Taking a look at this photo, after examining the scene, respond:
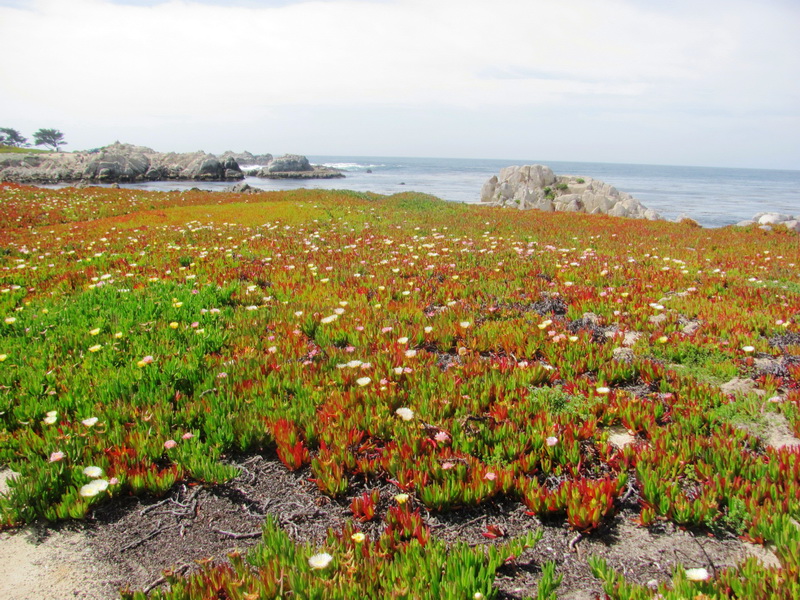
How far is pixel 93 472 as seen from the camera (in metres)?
3.08

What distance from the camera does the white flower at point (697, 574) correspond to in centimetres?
222

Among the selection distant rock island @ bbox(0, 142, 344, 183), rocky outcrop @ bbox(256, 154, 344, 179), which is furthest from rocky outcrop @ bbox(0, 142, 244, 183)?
rocky outcrop @ bbox(256, 154, 344, 179)

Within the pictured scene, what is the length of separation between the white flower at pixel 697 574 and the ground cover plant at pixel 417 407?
0.4 inches

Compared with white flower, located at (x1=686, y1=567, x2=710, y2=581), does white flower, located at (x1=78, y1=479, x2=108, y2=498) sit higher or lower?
lower

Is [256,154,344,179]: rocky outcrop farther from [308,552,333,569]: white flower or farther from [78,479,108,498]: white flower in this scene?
[308,552,333,569]: white flower

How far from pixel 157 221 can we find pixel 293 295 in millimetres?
Result: 13284

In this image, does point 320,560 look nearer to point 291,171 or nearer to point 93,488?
point 93,488

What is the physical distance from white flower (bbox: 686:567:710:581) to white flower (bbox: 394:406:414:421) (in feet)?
6.40

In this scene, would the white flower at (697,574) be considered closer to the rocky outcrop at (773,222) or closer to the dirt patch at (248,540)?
the dirt patch at (248,540)

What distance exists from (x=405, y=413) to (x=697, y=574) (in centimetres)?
204

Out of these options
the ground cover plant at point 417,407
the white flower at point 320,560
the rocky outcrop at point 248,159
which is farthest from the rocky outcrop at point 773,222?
the rocky outcrop at point 248,159

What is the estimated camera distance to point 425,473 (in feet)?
10.2

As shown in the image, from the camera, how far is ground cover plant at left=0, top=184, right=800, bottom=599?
2549 millimetres

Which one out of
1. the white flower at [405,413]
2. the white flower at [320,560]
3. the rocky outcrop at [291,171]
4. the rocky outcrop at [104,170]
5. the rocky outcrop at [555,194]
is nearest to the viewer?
the white flower at [320,560]
